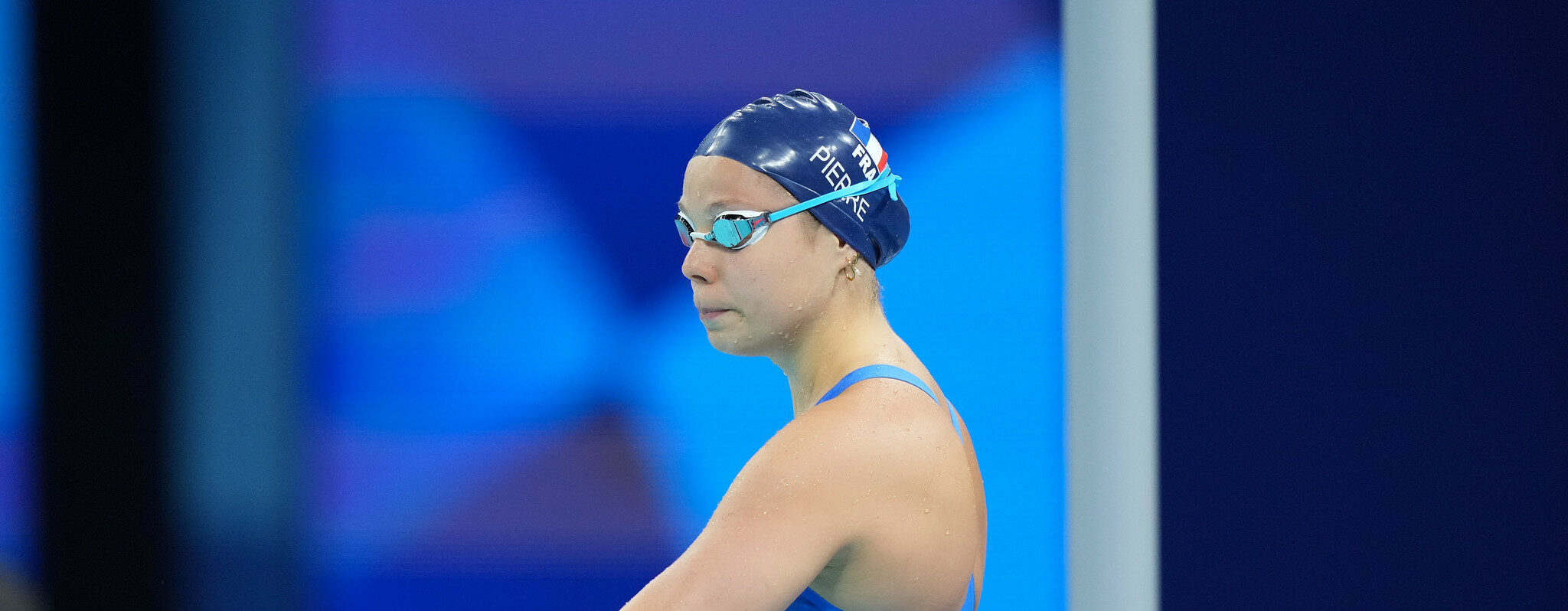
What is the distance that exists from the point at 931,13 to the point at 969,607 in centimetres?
243

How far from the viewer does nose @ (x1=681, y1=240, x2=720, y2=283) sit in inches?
62.4

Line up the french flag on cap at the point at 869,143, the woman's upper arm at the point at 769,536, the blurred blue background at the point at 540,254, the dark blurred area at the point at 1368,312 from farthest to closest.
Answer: the blurred blue background at the point at 540,254
the dark blurred area at the point at 1368,312
the french flag on cap at the point at 869,143
the woman's upper arm at the point at 769,536

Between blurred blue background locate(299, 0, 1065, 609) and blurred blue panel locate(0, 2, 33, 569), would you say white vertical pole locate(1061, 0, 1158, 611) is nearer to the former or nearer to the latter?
blurred blue background locate(299, 0, 1065, 609)

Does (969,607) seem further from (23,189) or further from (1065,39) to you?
(23,189)

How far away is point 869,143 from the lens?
1787mm

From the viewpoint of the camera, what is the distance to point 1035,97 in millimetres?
3584

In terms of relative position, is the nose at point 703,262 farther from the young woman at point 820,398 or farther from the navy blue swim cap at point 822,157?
the navy blue swim cap at point 822,157

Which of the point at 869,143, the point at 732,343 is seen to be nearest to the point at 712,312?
the point at 732,343

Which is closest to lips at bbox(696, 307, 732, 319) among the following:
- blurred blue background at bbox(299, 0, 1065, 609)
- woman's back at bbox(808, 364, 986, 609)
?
woman's back at bbox(808, 364, 986, 609)

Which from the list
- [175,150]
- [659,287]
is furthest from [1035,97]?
[175,150]

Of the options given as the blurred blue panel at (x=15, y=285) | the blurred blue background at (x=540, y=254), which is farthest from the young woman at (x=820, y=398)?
the blurred blue panel at (x=15, y=285)

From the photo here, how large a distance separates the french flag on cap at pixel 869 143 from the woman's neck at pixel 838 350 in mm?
247

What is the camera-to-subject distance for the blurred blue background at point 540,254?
3.61 metres

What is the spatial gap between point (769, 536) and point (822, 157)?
630mm
